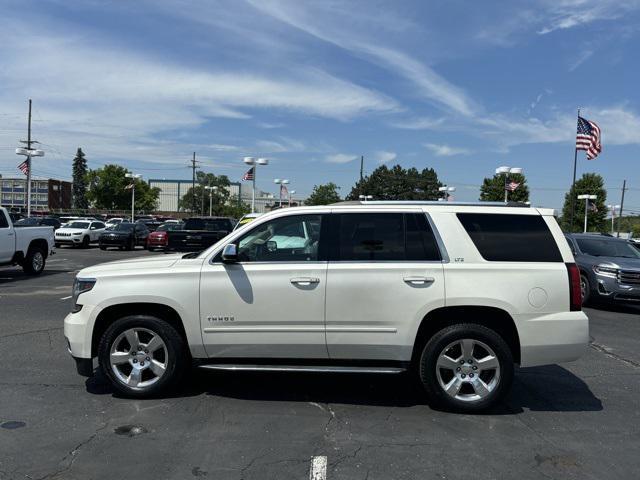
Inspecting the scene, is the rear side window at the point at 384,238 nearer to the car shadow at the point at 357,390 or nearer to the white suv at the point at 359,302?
the white suv at the point at 359,302

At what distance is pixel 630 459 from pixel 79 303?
16.0ft

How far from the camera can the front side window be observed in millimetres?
5324

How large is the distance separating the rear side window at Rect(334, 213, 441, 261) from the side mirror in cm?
92

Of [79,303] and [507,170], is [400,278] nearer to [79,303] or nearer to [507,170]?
[79,303]

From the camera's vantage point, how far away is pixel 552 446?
4527mm

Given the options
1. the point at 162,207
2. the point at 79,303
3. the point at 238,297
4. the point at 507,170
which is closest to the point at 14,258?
the point at 79,303

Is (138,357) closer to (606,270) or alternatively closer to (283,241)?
(283,241)

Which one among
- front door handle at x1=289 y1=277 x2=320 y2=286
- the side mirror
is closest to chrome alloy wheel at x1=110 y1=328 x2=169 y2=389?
the side mirror

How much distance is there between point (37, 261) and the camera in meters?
16.0

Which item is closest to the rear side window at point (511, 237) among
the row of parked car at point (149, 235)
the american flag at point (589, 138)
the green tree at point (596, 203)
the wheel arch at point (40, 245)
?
the wheel arch at point (40, 245)

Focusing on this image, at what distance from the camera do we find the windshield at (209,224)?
22906 millimetres

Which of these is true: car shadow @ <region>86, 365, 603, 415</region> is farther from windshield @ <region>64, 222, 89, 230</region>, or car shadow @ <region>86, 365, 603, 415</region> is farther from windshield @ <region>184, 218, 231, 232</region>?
windshield @ <region>64, 222, 89, 230</region>

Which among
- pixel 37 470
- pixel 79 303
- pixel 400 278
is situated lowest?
pixel 37 470

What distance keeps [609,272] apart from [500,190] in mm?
32656
